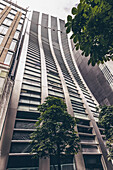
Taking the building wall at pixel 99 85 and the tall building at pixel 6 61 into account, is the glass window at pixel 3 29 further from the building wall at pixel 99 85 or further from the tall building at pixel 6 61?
the building wall at pixel 99 85

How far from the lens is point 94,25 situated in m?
4.58

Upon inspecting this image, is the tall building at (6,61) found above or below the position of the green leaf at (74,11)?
above

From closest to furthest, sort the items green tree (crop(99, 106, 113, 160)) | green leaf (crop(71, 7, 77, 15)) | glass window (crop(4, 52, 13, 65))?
green leaf (crop(71, 7, 77, 15)) → green tree (crop(99, 106, 113, 160)) → glass window (crop(4, 52, 13, 65))

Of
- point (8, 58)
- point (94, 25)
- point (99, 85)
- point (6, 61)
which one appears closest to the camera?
point (94, 25)

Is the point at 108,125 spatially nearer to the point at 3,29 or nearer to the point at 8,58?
the point at 8,58

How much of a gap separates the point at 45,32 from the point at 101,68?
142ft

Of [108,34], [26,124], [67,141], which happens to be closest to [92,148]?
[67,141]

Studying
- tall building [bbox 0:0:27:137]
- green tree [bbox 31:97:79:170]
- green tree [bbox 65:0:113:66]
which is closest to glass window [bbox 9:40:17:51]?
tall building [bbox 0:0:27:137]

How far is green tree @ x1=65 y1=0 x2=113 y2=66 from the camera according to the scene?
441 centimetres

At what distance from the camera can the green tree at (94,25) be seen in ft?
14.5

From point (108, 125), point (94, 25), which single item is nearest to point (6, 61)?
point (94, 25)

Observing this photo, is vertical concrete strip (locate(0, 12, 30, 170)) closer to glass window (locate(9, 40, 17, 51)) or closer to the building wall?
glass window (locate(9, 40, 17, 51))

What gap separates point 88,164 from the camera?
1577cm

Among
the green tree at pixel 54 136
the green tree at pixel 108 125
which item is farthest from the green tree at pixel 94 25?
the green tree at pixel 108 125
